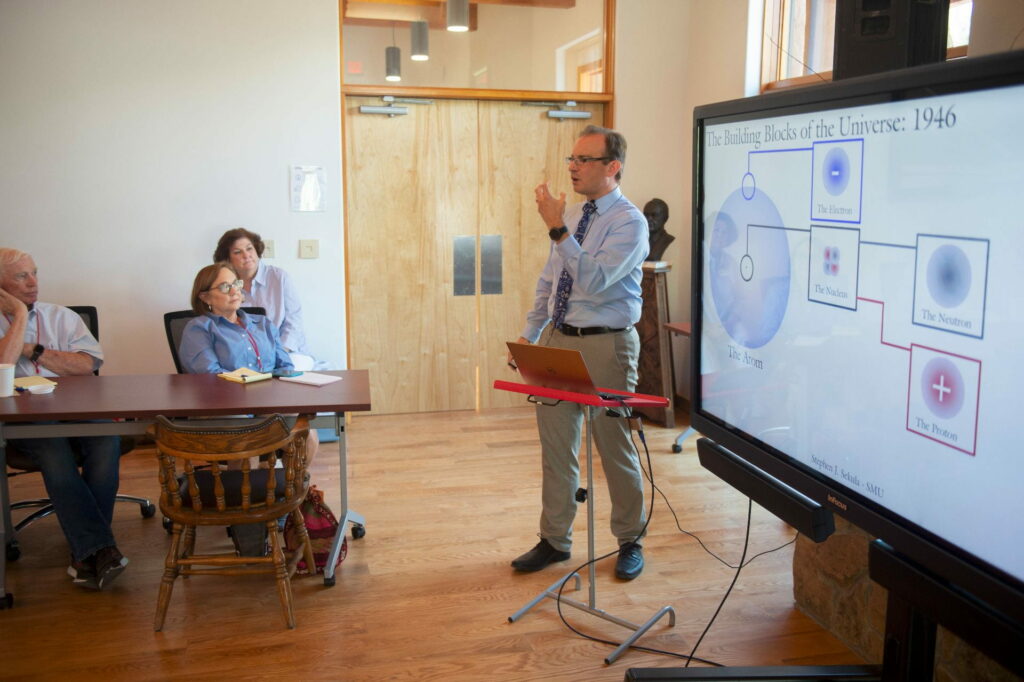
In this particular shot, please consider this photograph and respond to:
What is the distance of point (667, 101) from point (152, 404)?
4.21 metres

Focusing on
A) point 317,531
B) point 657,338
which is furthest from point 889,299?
point 657,338

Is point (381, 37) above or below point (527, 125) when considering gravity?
above

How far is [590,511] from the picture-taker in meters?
2.94

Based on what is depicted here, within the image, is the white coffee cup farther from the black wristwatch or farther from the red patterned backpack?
the black wristwatch

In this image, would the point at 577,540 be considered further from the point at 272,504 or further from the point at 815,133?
the point at 815,133

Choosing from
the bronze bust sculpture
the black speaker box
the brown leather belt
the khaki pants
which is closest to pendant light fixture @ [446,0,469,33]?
the bronze bust sculpture

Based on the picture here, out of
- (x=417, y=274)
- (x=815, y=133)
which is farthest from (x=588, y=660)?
(x=417, y=274)

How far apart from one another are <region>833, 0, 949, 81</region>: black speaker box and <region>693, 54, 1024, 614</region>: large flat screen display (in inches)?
18.7

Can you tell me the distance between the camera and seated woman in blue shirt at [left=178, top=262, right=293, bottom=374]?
12.6 ft

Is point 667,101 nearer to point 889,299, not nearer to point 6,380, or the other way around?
point 6,380

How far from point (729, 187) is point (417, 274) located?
403cm

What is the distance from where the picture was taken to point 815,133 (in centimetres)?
184

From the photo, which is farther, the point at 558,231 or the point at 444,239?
the point at 444,239

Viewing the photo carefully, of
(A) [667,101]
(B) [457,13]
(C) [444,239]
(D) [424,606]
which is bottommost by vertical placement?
(D) [424,606]
